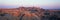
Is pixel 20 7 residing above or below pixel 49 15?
above

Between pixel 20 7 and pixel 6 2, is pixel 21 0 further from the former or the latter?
pixel 6 2

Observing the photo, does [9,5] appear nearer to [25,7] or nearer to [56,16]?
[25,7]

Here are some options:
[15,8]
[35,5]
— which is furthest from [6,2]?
[35,5]

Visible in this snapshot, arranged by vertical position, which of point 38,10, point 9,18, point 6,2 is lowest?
point 9,18

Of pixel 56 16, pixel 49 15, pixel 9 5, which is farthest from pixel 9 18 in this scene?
pixel 56 16

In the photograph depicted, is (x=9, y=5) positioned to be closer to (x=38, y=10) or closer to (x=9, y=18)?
(x=9, y=18)

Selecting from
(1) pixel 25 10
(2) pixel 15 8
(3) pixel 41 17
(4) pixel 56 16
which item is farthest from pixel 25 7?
(4) pixel 56 16

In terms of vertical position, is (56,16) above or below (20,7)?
below
